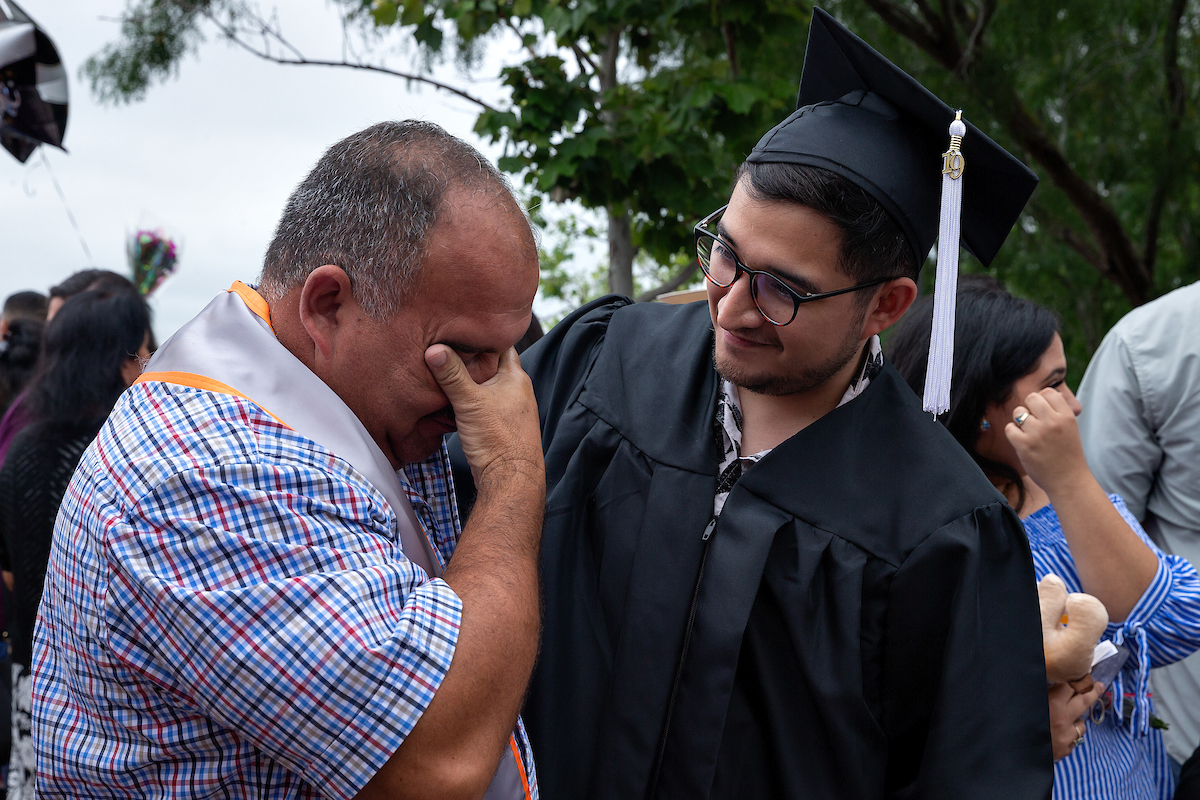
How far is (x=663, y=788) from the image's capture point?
1800 millimetres

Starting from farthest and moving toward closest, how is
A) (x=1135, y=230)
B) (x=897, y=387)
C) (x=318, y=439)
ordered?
(x=1135, y=230)
(x=897, y=387)
(x=318, y=439)

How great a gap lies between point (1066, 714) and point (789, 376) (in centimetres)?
107

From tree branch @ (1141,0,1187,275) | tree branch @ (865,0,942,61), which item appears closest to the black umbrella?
tree branch @ (865,0,942,61)

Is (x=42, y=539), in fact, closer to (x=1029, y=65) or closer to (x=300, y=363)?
(x=300, y=363)

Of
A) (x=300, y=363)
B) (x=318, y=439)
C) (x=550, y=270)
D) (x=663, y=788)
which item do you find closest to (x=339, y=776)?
(x=318, y=439)

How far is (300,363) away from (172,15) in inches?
193

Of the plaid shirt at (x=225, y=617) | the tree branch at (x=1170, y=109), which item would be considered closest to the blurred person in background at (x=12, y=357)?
the plaid shirt at (x=225, y=617)

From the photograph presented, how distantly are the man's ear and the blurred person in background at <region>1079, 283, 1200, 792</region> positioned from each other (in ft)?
8.84

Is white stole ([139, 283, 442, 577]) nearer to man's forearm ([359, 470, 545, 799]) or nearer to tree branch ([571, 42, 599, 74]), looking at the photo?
A: man's forearm ([359, 470, 545, 799])

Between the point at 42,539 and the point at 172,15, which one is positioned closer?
the point at 42,539

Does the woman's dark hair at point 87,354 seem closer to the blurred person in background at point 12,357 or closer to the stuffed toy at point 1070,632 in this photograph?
the blurred person in background at point 12,357

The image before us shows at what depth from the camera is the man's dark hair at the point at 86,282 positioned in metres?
3.51

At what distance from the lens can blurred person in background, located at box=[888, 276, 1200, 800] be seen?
2371 millimetres

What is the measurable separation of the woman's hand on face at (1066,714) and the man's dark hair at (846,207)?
1082mm
